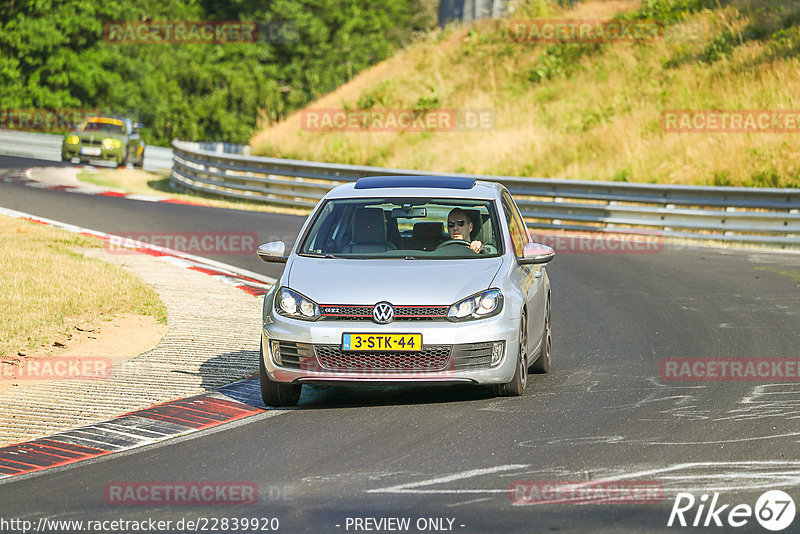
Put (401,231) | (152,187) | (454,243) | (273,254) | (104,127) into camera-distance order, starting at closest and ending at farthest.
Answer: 1. (273,254)
2. (454,243)
3. (401,231)
4. (152,187)
5. (104,127)

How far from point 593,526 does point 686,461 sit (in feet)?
5.01

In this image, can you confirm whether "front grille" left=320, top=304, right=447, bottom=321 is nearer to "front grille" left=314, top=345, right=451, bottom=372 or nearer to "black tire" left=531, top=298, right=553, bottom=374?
"front grille" left=314, top=345, right=451, bottom=372

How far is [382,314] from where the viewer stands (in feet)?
27.6

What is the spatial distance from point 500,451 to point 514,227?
3.12 metres

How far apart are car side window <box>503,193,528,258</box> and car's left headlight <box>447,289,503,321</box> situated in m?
0.91

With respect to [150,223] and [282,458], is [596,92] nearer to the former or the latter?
[150,223]

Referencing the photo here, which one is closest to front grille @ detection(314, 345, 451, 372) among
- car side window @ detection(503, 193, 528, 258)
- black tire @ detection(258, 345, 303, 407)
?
black tire @ detection(258, 345, 303, 407)

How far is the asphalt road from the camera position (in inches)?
240

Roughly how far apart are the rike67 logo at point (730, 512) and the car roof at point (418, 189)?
4.15 meters

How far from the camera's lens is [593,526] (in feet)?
18.7

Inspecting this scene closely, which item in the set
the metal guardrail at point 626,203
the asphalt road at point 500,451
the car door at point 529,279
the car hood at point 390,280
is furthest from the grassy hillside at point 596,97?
the car hood at point 390,280

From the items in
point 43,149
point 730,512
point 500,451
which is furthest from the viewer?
point 43,149

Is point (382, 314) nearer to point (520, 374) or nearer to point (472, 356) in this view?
point (472, 356)

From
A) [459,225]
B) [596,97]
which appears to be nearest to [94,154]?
[596,97]
